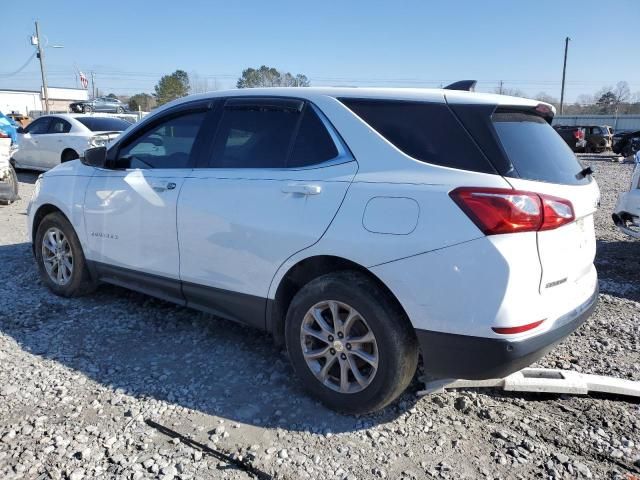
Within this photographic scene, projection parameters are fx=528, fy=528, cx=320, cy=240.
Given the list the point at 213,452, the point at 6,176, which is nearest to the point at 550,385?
the point at 213,452

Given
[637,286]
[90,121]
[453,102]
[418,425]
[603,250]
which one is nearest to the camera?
[453,102]

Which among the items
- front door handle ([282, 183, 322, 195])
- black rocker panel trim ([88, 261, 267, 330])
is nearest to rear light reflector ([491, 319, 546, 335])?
front door handle ([282, 183, 322, 195])

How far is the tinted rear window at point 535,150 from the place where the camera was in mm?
2625

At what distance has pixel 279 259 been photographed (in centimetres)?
310

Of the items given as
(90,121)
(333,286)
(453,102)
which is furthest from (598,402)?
(90,121)

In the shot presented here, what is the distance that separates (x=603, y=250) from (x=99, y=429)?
6044 millimetres

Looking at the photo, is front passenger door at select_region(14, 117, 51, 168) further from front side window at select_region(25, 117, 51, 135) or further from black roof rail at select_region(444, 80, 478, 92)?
black roof rail at select_region(444, 80, 478, 92)

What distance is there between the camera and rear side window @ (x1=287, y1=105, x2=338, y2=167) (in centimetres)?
303

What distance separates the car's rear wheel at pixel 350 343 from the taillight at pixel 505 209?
0.65 meters

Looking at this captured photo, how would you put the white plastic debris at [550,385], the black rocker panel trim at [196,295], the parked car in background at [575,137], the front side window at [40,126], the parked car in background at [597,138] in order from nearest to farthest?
the white plastic debris at [550,385] → the black rocker panel trim at [196,295] → the front side window at [40,126] → the parked car in background at [575,137] → the parked car in background at [597,138]

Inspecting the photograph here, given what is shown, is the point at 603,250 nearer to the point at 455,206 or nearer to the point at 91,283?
the point at 455,206

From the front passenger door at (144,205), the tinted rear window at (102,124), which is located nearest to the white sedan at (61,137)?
the tinted rear window at (102,124)

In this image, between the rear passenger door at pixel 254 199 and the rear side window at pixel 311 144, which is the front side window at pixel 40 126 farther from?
the rear side window at pixel 311 144

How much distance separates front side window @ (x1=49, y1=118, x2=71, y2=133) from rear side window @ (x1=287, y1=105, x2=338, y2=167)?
34.4 ft
